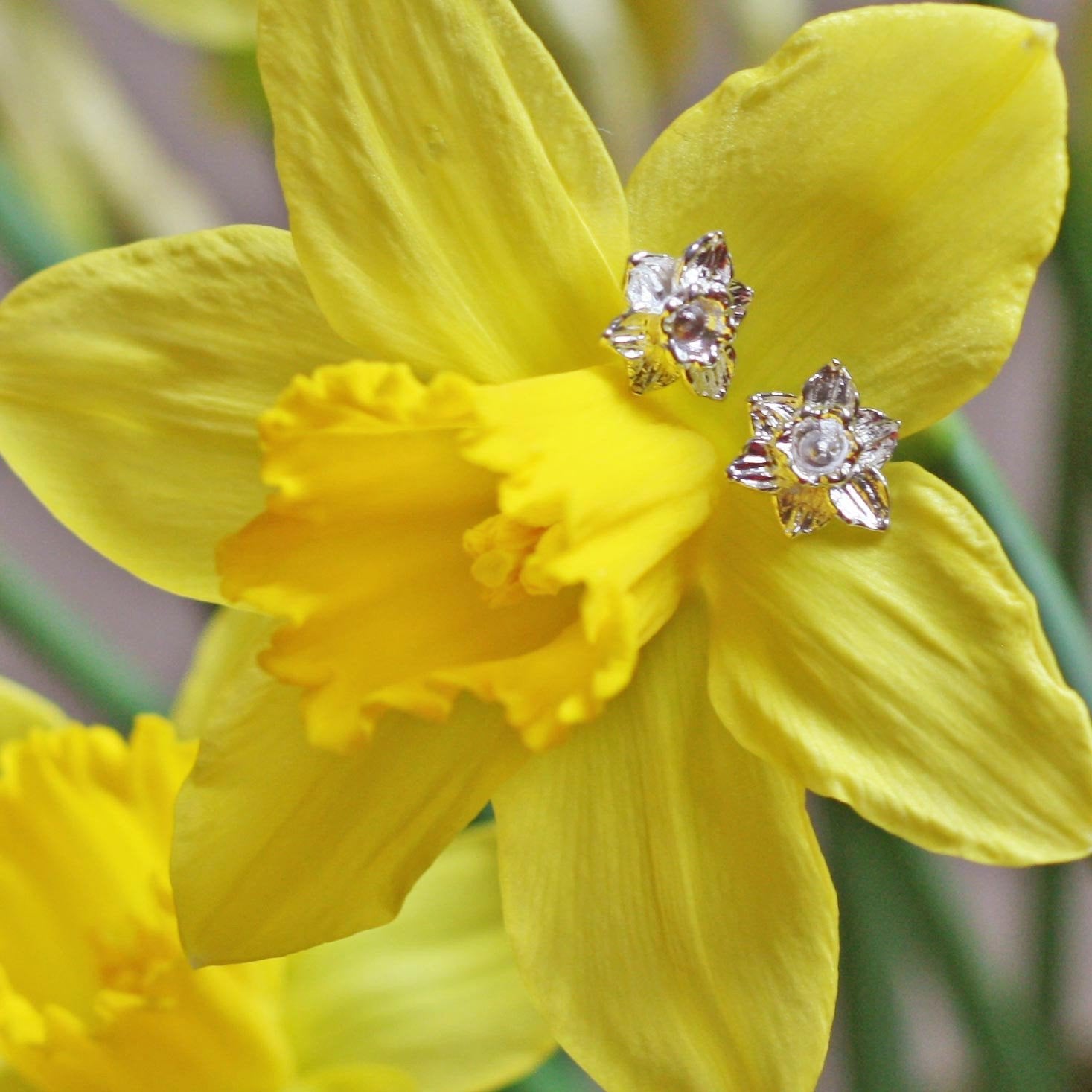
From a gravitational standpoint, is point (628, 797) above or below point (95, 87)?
below

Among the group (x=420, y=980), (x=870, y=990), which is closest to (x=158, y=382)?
(x=420, y=980)

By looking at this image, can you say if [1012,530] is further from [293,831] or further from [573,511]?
[293,831]

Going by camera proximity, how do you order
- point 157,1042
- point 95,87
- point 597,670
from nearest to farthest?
point 597,670
point 157,1042
point 95,87

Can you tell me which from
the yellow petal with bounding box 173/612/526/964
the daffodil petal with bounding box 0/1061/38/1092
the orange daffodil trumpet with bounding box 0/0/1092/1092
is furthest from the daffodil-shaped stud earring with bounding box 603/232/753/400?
the daffodil petal with bounding box 0/1061/38/1092

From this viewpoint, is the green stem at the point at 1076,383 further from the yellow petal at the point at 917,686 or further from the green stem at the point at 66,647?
the green stem at the point at 66,647

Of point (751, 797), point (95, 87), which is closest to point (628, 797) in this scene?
point (751, 797)

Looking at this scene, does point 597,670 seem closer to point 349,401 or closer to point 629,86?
point 349,401

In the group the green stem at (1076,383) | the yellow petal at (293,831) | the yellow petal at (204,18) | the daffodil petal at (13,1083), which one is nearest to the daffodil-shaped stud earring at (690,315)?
the yellow petal at (293,831)
